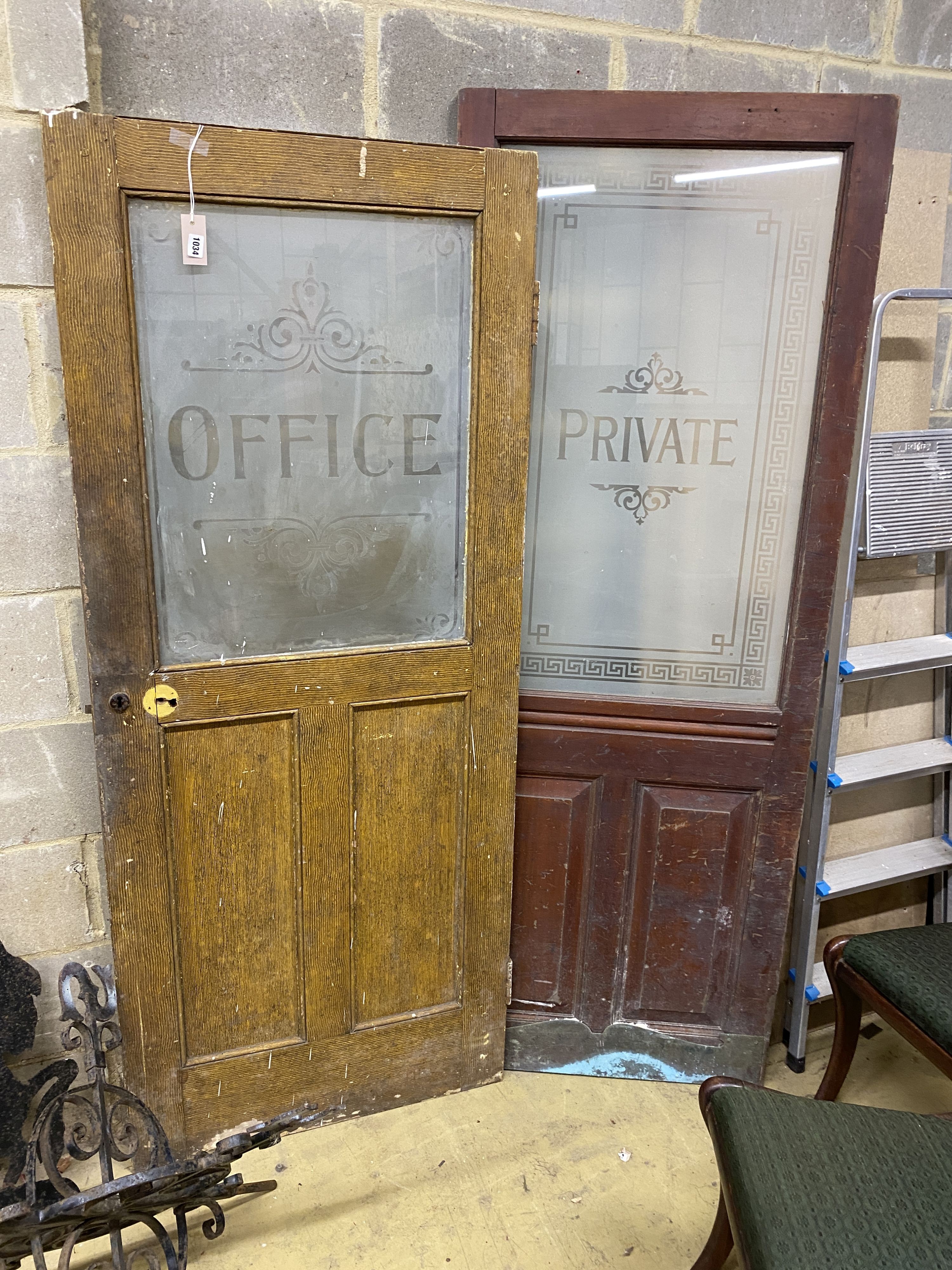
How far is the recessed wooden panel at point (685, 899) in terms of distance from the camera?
1.97 m

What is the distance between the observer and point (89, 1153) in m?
1.69

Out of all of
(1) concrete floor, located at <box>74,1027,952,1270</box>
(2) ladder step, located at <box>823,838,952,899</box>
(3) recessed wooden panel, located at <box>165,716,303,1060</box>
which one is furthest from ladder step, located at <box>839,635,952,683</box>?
(3) recessed wooden panel, located at <box>165,716,303,1060</box>

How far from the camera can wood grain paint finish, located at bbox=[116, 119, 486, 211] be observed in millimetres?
Answer: 1378

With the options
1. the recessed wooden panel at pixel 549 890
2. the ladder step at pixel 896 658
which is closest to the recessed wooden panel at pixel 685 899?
the recessed wooden panel at pixel 549 890

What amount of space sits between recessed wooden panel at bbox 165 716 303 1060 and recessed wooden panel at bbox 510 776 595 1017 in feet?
1.72

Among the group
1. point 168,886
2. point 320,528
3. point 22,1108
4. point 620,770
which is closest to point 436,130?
point 320,528

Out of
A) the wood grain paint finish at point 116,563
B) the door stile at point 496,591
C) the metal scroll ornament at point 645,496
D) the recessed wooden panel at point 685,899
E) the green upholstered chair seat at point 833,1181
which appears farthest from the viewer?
the recessed wooden panel at point 685,899

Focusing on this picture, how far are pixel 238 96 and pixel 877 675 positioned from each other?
5.67 feet

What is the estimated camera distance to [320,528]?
5.45 feet

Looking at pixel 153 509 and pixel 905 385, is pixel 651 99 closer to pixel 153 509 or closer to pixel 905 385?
pixel 905 385

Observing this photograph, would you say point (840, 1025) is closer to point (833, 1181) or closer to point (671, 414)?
point (833, 1181)

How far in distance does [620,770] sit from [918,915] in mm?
1024

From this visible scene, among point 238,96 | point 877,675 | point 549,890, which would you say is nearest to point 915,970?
point 877,675

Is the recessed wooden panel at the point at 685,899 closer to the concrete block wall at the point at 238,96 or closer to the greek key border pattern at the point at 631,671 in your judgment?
the greek key border pattern at the point at 631,671
